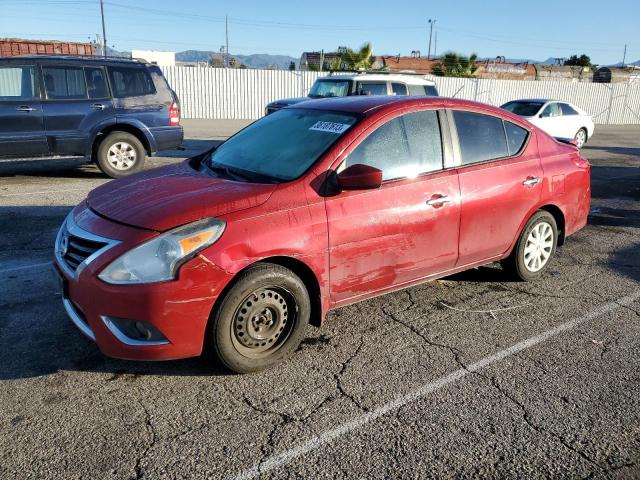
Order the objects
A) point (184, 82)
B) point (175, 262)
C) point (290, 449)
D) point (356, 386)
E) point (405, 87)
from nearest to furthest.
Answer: point (290, 449) < point (175, 262) < point (356, 386) < point (405, 87) < point (184, 82)

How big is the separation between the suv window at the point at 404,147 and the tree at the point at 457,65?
3134 cm

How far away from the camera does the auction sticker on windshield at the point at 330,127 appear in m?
3.88

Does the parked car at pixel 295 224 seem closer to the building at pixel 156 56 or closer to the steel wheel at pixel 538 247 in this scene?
the steel wheel at pixel 538 247

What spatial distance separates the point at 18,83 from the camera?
28.1 ft

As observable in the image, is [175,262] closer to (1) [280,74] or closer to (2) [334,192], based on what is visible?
(2) [334,192]

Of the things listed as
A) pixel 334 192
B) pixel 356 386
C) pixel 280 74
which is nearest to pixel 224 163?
pixel 334 192

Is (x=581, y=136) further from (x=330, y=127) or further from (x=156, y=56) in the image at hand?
(x=156, y=56)

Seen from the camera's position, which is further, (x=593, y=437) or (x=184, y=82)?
(x=184, y=82)

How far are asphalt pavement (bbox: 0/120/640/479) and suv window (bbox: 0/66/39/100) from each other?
4.95 m

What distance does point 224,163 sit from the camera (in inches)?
166

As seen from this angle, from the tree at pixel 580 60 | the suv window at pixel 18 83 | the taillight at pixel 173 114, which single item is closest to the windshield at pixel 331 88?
the taillight at pixel 173 114

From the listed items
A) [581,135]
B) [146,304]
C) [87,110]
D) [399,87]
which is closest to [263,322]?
[146,304]

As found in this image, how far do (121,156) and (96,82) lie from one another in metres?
1.27

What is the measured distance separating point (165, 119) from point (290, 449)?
26.6 feet
